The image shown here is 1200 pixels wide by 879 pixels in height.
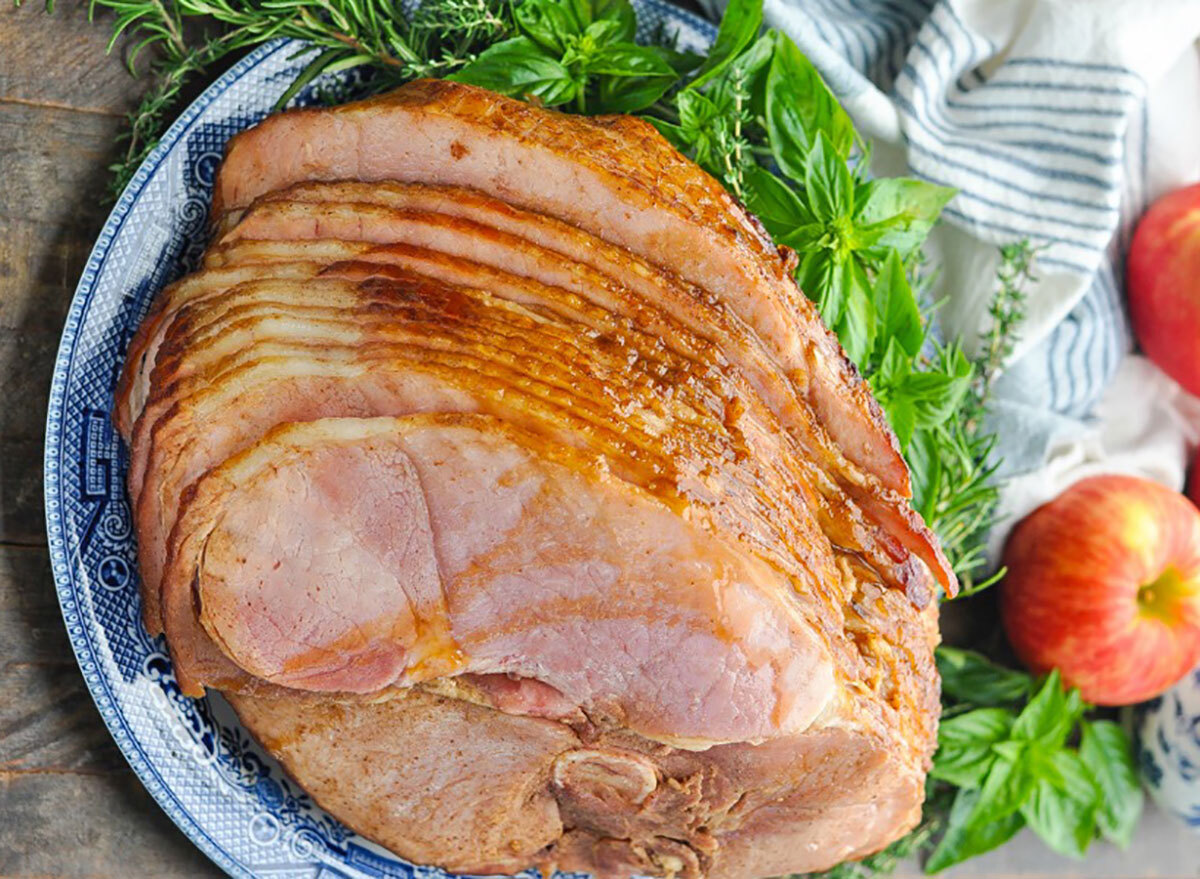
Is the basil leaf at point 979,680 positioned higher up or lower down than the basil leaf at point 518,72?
lower down

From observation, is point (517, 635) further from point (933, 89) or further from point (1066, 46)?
point (1066, 46)

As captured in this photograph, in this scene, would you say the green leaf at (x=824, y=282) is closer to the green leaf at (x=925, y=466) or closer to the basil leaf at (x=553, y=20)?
the green leaf at (x=925, y=466)

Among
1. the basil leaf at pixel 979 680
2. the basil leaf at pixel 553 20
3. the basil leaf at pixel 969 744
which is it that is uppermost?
the basil leaf at pixel 553 20

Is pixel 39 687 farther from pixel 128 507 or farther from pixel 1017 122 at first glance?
pixel 1017 122

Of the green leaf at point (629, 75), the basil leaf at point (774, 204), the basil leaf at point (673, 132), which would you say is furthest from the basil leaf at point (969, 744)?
the green leaf at point (629, 75)

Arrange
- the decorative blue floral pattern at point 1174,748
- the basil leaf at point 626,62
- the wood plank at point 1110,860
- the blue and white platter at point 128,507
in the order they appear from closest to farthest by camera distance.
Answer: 1. the blue and white platter at point 128,507
2. the basil leaf at point 626,62
3. the decorative blue floral pattern at point 1174,748
4. the wood plank at point 1110,860

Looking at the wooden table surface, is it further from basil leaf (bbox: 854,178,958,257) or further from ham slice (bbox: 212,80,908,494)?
basil leaf (bbox: 854,178,958,257)

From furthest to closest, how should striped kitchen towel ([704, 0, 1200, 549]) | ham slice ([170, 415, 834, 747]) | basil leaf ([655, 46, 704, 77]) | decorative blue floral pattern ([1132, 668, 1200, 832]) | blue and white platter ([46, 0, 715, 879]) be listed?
1. decorative blue floral pattern ([1132, 668, 1200, 832])
2. striped kitchen towel ([704, 0, 1200, 549])
3. basil leaf ([655, 46, 704, 77])
4. blue and white platter ([46, 0, 715, 879])
5. ham slice ([170, 415, 834, 747])

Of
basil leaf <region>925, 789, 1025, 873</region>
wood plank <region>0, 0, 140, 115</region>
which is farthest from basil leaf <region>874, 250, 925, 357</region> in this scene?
wood plank <region>0, 0, 140, 115</region>
